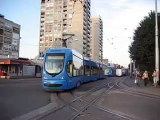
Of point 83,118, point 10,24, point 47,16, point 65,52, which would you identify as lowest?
point 83,118

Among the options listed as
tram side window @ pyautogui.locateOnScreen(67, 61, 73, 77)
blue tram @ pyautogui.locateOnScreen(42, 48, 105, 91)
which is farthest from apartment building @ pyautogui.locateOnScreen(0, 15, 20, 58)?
blue tram @ pyautogui.locateOnScreen(42, 48, 105, 91)

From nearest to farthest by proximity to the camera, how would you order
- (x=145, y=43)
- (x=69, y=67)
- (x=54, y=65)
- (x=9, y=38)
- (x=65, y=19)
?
(x=54, y=65) → (x=69, y=67) → (x=145, y=43) → (x=9, y=38) → (x=65, y=19)

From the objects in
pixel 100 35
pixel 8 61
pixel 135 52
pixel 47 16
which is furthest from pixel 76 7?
pixel 135 52

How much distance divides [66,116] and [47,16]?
115216 mm

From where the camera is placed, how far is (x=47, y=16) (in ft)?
411

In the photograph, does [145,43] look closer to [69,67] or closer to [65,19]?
[69,67]

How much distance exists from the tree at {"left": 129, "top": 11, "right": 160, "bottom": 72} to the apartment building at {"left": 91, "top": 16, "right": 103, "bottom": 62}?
9002 cm

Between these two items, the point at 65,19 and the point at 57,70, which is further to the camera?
the point at 65,19

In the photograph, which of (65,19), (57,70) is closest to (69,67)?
(57,70)

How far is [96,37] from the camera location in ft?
488

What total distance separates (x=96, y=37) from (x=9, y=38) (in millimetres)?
71005

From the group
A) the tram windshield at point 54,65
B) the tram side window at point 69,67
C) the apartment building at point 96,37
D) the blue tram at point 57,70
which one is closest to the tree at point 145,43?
the tram side window at point 69,67

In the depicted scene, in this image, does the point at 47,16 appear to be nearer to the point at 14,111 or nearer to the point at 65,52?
the point at 65,52

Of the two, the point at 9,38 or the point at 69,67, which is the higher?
the point at 9,38
